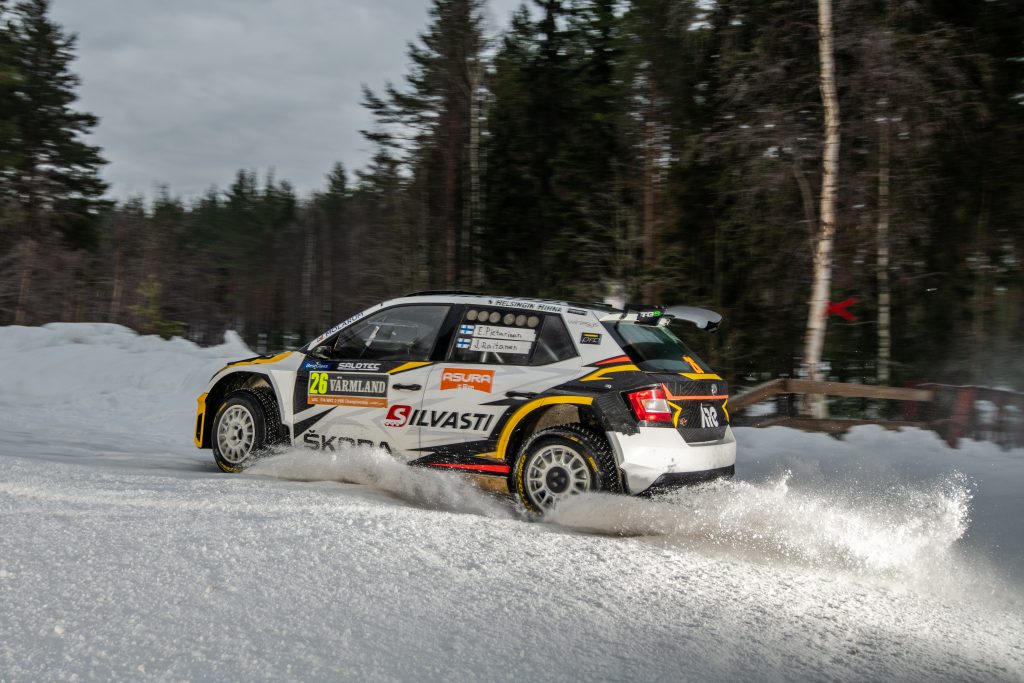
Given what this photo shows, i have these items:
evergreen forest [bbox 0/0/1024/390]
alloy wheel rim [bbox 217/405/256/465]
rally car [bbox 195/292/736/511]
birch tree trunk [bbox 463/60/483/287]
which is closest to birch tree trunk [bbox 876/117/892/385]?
evergreen forest [bbox 0/0/1024/390]

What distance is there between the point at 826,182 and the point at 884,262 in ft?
14.5

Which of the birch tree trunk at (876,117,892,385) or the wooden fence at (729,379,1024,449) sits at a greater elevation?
the birch tree trunk at (876,117,892,385)

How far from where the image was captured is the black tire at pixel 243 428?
7.24m

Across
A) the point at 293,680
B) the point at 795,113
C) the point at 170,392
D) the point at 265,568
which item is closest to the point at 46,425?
the point at 170,392

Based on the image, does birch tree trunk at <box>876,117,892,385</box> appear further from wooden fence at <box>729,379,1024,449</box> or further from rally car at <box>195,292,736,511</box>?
rally car at <box>195,292,736,511</box>

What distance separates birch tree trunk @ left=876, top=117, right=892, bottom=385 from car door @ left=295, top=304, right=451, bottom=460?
469 inches

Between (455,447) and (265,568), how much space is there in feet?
8.35

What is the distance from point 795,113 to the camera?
599 inches

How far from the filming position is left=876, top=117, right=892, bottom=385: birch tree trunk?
16494 millimetres

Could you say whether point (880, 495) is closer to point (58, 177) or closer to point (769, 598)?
point (769, 598)

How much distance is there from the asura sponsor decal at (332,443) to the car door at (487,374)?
394 millimetres

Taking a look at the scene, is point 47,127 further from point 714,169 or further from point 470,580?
point 470,580

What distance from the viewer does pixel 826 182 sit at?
14.6 meters

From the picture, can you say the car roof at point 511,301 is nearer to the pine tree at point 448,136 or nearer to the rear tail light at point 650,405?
the rear tail light at point 650,405
